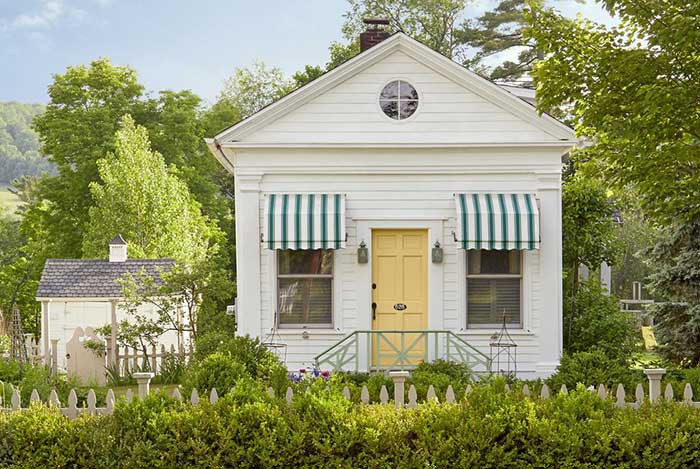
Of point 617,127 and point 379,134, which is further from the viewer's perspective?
point 379,134

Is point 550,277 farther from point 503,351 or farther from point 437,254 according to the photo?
point 437,254

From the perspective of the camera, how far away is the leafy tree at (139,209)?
3033 centimetres

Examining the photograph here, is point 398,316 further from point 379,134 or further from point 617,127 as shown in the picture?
point 617,127

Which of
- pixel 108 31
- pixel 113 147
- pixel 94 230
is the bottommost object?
pixel 94 230

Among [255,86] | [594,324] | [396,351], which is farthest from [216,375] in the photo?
[255,86]

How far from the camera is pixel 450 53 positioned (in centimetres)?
4088

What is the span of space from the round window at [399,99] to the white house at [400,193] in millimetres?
18

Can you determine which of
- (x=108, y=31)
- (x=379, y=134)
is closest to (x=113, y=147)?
(x=379, y=134)

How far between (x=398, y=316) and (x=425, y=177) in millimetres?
2565

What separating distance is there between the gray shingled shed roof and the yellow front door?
9543mm

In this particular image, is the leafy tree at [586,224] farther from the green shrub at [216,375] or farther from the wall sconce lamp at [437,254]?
the green shrub at [216,375]

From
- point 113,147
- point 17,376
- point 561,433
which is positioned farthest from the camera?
point 113,147

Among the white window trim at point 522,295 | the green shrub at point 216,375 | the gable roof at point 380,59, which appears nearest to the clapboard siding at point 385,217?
the white window trim at point 522,295

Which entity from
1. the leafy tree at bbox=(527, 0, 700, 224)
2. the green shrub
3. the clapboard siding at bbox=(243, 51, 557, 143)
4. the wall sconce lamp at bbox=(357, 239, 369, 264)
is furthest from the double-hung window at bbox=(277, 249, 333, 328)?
the green shrub
